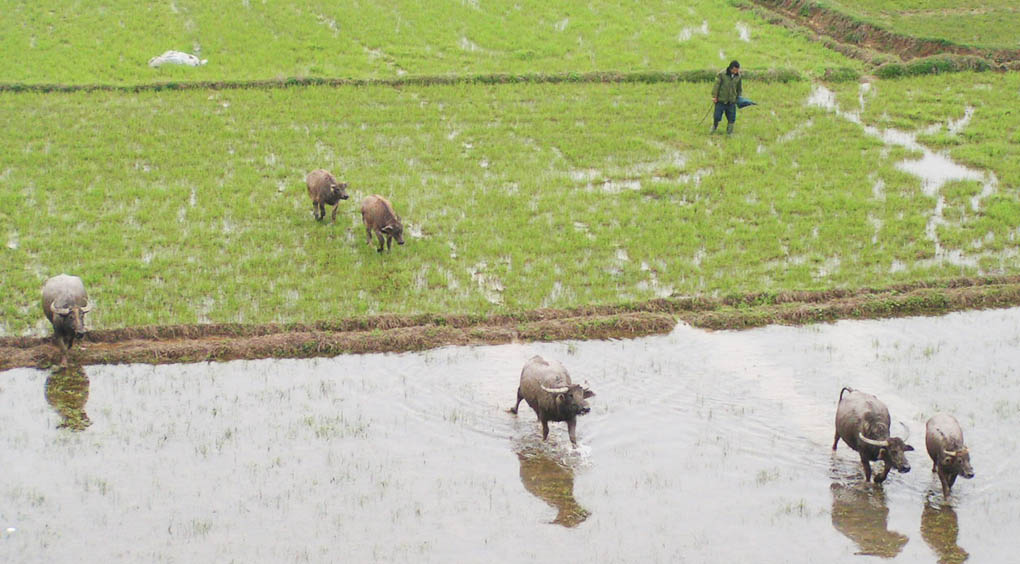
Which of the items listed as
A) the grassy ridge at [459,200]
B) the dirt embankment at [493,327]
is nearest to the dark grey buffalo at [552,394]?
the dirt embankment at [493,327]

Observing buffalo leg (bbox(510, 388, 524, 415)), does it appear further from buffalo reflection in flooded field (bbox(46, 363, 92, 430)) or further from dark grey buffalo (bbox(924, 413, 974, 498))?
buffalo reflection in flooded field (bbox(46, 363, 92, 430))

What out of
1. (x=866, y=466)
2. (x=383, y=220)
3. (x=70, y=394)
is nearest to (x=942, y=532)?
(x=866, y=466)

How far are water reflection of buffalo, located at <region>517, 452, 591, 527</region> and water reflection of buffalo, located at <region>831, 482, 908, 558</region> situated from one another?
78.8 inches

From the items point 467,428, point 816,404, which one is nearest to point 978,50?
point 816,404

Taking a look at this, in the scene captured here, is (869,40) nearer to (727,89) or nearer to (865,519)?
(727,89)

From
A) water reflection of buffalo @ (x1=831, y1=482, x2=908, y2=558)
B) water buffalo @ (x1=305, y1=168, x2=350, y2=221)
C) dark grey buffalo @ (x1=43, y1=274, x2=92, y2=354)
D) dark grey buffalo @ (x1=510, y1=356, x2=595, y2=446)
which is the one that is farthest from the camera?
water buffalo @ (x1=305, y1=168, x2=350, y2=221)

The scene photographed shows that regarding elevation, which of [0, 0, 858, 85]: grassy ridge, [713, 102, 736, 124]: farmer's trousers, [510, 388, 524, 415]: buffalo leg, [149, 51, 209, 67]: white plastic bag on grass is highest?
[0, 0, 858, 85]: grassy ridge

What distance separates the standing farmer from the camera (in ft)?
52.0

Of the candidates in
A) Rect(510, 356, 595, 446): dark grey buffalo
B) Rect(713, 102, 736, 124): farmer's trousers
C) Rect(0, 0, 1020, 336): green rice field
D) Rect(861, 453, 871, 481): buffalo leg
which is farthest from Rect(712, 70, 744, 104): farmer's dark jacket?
Rect(861, 453, 871, 481): buffalo leg

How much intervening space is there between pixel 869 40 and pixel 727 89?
6938mm

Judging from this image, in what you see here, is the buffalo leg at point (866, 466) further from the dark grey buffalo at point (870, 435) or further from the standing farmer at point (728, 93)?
the standing farmer at point (728, 93)

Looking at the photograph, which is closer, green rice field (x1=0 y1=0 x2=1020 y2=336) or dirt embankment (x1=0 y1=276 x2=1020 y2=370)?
dirt embankment (x1=0 y1=276 x2=1020 y2=370)

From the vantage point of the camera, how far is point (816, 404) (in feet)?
30.6

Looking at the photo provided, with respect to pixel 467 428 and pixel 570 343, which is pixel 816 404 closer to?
pixel 570 343
